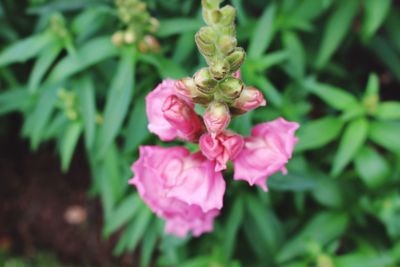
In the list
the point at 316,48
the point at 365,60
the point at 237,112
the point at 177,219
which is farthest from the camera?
the point at 365,60

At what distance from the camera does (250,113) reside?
7.54 feet

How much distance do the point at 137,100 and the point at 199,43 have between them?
3.88ft

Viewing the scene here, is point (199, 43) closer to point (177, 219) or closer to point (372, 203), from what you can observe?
point (177, 219)

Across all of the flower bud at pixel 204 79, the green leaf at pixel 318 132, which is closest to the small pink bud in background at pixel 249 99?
the flower bud at pixel 204 79

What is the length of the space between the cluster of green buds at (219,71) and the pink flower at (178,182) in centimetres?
19

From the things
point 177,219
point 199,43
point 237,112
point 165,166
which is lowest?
point 177,219

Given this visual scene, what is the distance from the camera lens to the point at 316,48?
311 centimetres

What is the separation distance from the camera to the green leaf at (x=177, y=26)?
250 centimetres

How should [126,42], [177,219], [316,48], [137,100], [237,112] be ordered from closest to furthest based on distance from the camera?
[237,112]
[177,219]
[126,42]
[137,100]
[316,48]

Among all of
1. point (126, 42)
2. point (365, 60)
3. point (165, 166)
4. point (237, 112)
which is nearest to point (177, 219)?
point (165, 166)

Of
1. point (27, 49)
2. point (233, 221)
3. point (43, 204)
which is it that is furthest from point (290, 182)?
point (43, 204)

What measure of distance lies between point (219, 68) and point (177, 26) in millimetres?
1143

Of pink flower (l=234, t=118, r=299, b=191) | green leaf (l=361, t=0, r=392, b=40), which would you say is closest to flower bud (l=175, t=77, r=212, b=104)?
pink flower (l=234, t=118, r=299, b=191)

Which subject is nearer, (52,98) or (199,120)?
(199,120)
